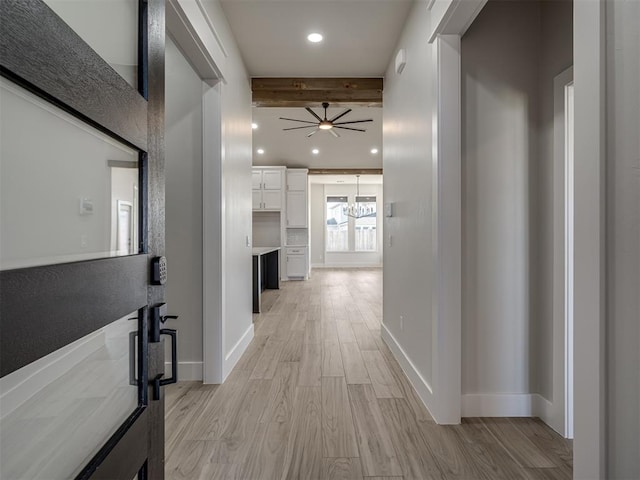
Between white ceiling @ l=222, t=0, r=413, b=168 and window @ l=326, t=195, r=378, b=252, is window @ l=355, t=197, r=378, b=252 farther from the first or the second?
white ceiling @ l=222, t=0, r=413, b=168

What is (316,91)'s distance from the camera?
3.96 m

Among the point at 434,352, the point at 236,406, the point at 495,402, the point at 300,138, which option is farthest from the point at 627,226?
the point at 300,138

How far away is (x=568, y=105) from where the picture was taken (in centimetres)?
189

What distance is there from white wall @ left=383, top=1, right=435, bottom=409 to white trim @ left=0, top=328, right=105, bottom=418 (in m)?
1.79

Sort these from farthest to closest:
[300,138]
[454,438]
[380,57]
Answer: [300,138]
[380,57]
[454,438]

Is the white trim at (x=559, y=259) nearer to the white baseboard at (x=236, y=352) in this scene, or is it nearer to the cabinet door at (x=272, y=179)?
the white baseboard at (x=236, y=352)

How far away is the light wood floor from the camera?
1598 millimetres

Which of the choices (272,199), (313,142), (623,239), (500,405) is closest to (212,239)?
(500,405)

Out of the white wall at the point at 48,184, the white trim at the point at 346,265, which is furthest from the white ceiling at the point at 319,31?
the white trim at the point at 346,265

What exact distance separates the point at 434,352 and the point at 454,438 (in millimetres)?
440

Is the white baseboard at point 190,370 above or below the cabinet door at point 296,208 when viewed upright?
below

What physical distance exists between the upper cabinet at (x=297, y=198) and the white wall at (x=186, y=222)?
18.6 ft

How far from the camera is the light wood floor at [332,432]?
1598 millimetres

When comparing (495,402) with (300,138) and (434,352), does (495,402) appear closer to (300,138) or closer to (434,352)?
(434,352)
